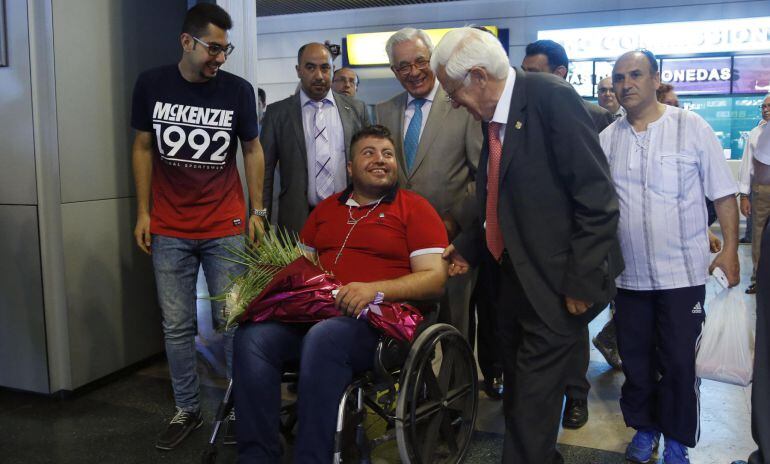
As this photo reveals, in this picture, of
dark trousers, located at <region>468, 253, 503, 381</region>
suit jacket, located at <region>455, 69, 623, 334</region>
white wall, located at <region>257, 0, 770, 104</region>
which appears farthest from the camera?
white wall, located at <region>257, 0, 770, 104</region>

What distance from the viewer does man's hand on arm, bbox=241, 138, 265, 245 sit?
9.55 feet

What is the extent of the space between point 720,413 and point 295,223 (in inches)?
78.4

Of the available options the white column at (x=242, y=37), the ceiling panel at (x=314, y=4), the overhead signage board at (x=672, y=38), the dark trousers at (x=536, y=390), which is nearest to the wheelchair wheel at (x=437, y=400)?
the dark trousers at (x=536, y=390)

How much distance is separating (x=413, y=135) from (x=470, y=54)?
102 cm

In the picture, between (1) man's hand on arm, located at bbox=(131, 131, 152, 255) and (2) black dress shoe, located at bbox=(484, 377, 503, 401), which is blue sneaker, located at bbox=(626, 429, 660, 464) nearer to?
(2) black dress shoe, located at bbox=(484, 377, 503, 401)

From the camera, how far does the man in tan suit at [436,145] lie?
2.74m

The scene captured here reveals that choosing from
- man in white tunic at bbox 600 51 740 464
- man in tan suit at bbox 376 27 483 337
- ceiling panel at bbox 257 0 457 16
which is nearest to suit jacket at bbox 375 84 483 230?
man in tan suit at bbox 376 27 483 337

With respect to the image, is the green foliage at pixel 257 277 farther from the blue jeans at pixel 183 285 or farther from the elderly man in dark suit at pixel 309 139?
the elderly man in dark suit at pixel 309 139

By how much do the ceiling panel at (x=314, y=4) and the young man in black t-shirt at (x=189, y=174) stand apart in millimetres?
7040

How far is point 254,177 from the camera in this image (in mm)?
2938

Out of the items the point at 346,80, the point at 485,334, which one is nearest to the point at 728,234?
the point at 485,334

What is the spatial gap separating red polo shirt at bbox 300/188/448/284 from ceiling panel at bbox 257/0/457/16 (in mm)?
7485

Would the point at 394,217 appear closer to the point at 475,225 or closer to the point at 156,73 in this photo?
the point at 475,225

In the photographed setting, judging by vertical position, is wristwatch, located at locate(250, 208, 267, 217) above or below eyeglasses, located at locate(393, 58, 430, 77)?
below
